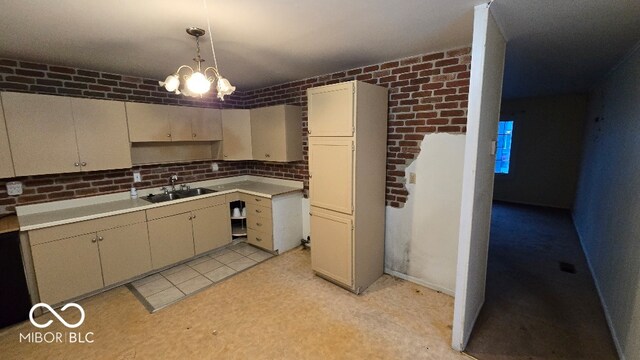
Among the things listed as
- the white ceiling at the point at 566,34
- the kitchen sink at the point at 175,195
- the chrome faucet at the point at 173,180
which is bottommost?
the kitchen sink at the point at 175,195

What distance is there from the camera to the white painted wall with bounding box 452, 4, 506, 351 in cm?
162

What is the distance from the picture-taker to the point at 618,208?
2359 millimetres

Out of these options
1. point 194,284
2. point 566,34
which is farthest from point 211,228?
point 566,34

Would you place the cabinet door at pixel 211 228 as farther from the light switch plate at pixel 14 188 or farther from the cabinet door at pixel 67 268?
the light switch plate at pixel 14 188

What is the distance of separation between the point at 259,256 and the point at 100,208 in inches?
69.9

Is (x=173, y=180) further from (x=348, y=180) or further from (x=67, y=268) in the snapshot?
(x=348, y=180)

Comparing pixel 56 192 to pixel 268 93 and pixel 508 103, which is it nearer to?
pixel 268 93

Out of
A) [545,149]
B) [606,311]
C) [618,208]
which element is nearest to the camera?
[606,311]

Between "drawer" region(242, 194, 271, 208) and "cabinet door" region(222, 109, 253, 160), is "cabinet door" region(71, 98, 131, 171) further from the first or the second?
"drawer" region(242, 194, 271, 208)

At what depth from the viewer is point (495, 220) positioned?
16.2ft

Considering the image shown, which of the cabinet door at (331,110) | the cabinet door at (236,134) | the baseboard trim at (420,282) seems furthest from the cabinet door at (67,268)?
the baseboard trim at (420,282)

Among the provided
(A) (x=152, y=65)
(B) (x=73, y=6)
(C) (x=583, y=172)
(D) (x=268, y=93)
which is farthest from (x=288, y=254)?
(C) (x=583, y=172)

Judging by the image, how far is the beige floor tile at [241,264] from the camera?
10.3 ft

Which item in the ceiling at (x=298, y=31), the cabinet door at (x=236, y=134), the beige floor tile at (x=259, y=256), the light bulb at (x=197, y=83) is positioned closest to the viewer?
the ceiling at (x=298, y=31)
